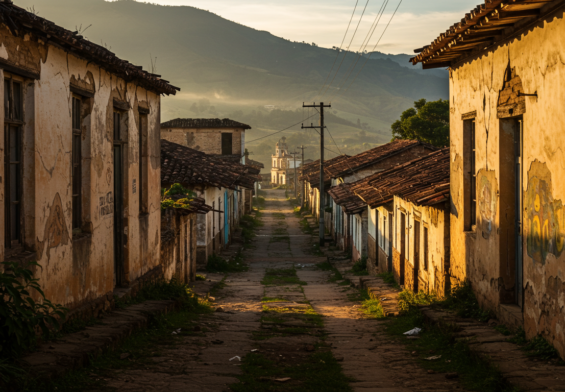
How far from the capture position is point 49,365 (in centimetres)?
535

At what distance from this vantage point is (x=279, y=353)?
25.4 feet

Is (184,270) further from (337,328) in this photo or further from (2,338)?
(2,338)

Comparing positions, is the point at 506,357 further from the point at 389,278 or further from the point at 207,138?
the point at 207,138

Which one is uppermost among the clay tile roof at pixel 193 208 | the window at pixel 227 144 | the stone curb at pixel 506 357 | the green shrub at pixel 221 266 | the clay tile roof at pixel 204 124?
the clay tile roof at pixel 204 124

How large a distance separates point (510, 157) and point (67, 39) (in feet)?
17.7

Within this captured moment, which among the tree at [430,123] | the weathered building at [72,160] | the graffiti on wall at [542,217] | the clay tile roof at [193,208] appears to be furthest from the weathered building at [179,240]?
the tree at [430,123]

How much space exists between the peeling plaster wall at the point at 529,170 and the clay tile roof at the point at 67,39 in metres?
4.98

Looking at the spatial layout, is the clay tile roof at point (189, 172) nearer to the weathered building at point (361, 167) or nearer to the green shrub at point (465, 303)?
the weathered building at point (361, 167)

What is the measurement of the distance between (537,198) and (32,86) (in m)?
5.36

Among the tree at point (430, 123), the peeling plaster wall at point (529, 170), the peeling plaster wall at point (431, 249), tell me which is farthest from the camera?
the tree at point (430, 123)

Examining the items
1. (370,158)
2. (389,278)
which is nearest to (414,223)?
(389,278)

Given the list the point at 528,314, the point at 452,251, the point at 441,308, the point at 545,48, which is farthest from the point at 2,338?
the point at 452,251

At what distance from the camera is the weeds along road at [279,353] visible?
6.00 meters

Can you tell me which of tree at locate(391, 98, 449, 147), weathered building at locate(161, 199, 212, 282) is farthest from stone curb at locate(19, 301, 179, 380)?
tree at locate(391, 98, 449, 147)
